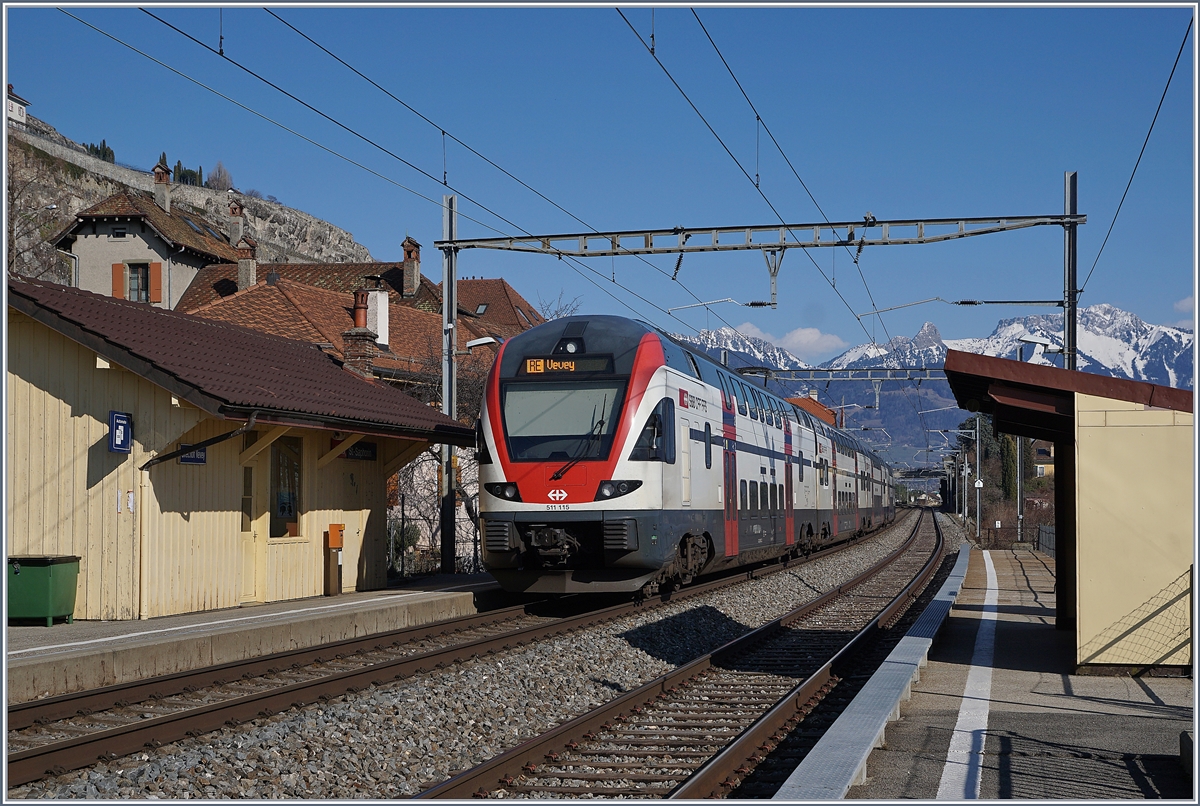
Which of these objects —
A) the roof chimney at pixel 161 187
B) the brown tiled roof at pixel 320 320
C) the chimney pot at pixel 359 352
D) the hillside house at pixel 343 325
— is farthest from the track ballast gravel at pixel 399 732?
the roof chimney at pixel 161 187

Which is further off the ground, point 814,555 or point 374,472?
point 374,472

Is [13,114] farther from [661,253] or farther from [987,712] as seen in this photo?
[987,712]

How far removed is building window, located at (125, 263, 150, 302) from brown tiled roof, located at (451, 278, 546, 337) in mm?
14870

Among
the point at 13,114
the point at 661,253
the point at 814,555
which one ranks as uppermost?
the point at 13,114

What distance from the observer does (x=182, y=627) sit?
12789mm

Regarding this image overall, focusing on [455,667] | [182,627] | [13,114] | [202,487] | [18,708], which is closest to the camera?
[18,708]

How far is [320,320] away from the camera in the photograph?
36812 mm

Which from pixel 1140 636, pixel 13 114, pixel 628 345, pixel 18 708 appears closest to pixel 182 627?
pixel 18 708

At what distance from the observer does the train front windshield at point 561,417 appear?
50.5ft

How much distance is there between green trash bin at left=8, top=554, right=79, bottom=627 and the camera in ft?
43.4

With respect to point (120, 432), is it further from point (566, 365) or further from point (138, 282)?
point (138, 282)

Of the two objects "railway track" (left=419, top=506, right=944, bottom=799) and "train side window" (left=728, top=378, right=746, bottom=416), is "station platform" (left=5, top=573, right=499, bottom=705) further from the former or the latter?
"train side window" (left=728, top=378, right=746, bottom=416)

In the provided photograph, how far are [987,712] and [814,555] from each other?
2306 cm

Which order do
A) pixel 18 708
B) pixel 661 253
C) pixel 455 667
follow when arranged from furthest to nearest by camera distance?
pixel 661 253 → pixel 455 667 → pixel 18 708
